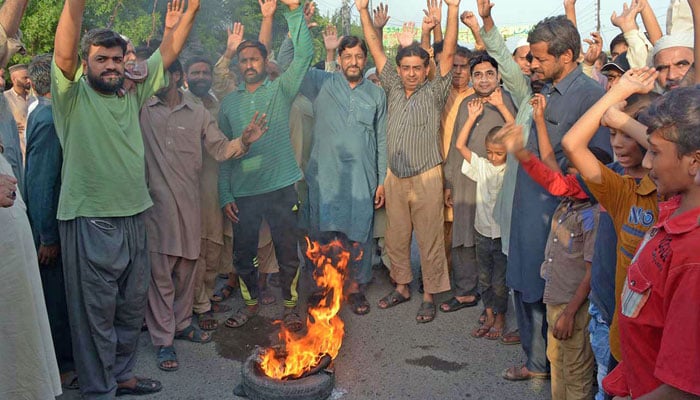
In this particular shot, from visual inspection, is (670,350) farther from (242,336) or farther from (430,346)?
(242,336)

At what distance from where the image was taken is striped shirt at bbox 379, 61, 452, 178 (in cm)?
551

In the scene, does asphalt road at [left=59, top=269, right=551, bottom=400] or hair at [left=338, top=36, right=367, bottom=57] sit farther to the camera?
hair at [left=338, top=36, right=367, bottom=57]

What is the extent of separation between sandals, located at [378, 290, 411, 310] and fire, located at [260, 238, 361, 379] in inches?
21.5

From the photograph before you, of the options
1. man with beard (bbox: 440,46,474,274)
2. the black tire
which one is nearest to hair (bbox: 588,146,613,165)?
the black tire

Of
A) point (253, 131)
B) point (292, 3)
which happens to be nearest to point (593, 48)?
point (292, 3)

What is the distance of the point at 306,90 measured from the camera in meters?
6.09

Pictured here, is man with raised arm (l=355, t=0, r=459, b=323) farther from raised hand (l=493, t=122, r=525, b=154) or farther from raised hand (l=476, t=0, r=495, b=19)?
raised hand (l=493, t=122, r=525, b=154)

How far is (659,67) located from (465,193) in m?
2.17

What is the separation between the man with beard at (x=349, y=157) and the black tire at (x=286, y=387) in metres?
1.73

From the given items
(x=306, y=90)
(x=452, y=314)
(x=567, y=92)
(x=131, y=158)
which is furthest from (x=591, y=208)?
(x=306, y=90)

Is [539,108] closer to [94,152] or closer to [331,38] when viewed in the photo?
[94,152]

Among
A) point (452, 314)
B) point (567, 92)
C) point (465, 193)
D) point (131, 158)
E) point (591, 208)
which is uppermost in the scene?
point (567, 92)

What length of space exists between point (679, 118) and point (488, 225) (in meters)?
3.39

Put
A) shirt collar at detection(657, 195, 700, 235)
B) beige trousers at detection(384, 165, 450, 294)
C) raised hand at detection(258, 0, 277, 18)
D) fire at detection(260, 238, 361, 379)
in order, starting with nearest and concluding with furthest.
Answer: shirt collar at detection(657, 195, 700, 235) → fire at detection(260, 238, 361, 379) → beige trousers at detection(384, 165, 450, 294) → raised hand at detection(258, 0, 277, 18)
